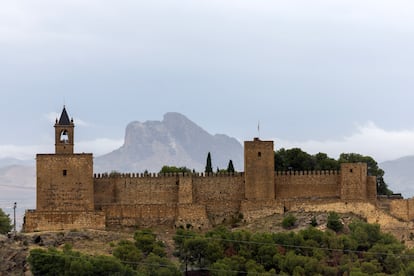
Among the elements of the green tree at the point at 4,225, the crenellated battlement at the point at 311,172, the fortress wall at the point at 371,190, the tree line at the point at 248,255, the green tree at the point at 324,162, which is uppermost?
the green tree at the point at 324,162

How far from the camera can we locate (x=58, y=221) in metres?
65.1

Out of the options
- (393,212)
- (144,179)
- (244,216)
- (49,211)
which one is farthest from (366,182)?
(49,211)

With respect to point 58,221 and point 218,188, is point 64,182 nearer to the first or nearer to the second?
point 58,221

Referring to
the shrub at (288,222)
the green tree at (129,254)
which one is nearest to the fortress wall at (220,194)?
the shrub at (288,222)

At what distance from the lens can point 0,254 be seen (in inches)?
2463

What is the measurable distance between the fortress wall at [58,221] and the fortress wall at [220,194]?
728 centimetres

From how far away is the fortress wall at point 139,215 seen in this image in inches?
2618

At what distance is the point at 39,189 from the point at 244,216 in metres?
13.0

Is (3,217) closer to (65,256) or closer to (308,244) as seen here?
(65,256)

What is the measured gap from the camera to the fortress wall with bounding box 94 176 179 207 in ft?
223

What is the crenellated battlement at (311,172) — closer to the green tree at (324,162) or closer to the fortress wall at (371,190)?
the fortress wall at (371,190)

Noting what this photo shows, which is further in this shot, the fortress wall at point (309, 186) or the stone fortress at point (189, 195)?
the fortress wall at point (309, 186)

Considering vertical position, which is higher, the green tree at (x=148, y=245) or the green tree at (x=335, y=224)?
the green tree at (x=335, y=224)

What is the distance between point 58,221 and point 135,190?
5.77m
